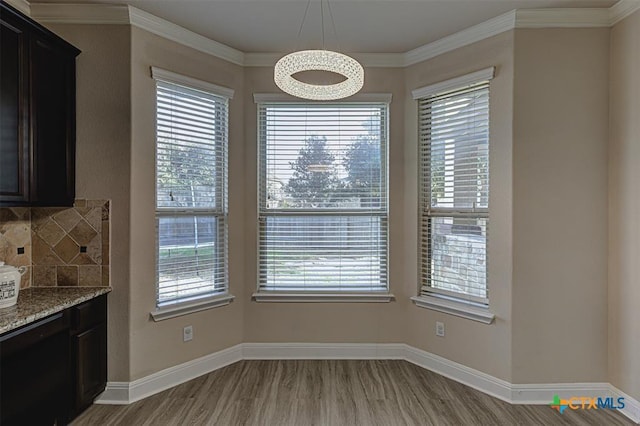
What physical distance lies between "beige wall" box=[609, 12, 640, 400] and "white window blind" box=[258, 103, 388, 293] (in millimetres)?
1739

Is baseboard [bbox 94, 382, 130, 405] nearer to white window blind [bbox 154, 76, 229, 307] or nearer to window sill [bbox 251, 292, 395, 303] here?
white window blind [bbox 154, 76, 229, 307]

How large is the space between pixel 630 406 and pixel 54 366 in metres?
3.88

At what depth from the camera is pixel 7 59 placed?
2.12 metres

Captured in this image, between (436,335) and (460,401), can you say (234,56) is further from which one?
(460,401)

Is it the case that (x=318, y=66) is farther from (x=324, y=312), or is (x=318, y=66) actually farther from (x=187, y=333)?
(x=187, y=333)

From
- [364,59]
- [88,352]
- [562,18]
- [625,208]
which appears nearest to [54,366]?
[88,352]

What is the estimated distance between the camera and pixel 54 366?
86.2 inches

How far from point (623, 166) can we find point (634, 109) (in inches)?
15.6

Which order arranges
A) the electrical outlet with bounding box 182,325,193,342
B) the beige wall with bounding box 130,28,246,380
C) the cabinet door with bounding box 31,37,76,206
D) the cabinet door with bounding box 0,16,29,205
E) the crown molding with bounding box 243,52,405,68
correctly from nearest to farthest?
the cabinet door with bounding box 0,16,29,205 → the cabinet door with bounding box 31,37,76,206 → the beige wall with bounding box 130,28,246,380 → the electrical outlet with bounding box 182,325,193,342 → the crown molding with bounding box 243,52,405,68

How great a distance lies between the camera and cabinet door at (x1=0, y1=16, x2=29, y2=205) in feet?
6.91

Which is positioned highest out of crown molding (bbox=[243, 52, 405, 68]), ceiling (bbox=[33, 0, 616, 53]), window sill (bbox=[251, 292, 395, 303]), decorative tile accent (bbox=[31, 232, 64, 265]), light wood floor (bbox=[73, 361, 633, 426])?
ceiling (bbox=[33, 0, 616, 53])

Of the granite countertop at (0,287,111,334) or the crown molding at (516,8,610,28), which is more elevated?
the crown molding at (516,8,610,28)

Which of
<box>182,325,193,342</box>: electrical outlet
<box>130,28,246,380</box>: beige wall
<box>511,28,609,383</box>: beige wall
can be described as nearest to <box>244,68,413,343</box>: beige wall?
<box>130,28,246,380</box>: beige wall

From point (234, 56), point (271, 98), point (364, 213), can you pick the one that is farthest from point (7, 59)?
point (364, 213)
